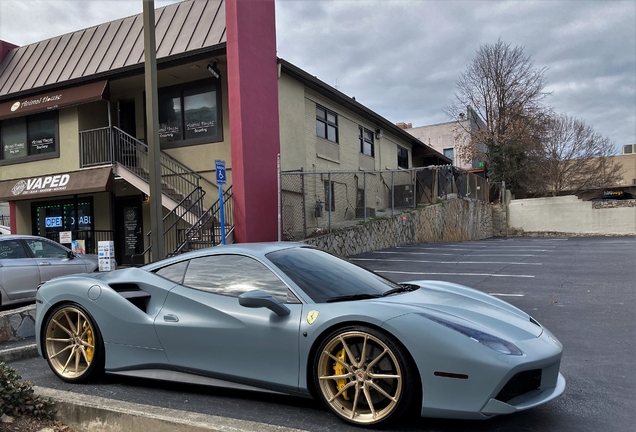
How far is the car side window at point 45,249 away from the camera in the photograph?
9133 mm

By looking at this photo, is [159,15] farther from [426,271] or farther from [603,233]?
[603,233]

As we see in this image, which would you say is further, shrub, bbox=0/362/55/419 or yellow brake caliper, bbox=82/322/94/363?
yellow brake caliper, bbox=82/322/94/363

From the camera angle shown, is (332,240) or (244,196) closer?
(244,196)

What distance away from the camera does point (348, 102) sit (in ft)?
62.5

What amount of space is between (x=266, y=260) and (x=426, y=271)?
8.10 metres

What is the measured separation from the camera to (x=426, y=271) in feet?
37.9

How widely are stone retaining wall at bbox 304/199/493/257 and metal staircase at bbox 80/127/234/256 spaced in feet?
8.84

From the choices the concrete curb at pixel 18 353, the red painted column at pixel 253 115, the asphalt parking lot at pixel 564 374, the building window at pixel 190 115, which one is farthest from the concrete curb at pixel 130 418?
the building window at pixel 190 115

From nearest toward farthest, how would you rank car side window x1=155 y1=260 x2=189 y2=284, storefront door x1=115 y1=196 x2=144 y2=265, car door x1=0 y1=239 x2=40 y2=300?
1. car side window x1=155 y1=260 x2=189 y2=284
2. car door x1=0 y1=239 x2=40 y2=300
3. storefront door x1=115 y1=196 x2=144 y2=265

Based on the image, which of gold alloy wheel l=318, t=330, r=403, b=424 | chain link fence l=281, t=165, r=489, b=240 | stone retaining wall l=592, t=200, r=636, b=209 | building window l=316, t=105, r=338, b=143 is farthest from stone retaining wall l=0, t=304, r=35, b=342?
stone retaining wall l=592, t=200, r=636, b=209

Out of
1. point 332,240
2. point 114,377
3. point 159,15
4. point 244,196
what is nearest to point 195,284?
point 114,377

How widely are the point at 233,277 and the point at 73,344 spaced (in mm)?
1742

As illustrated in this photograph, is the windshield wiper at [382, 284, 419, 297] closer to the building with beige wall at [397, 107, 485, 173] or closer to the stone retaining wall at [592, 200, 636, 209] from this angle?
the stone retaining wall at [592, 200, 636, 209]

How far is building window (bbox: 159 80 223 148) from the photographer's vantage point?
14.1m
